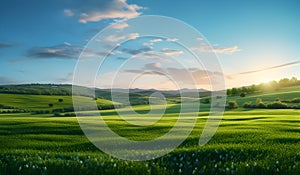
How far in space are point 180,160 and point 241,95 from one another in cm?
7900

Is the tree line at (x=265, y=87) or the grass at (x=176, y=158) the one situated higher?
the tree line at (x=265, y=87)

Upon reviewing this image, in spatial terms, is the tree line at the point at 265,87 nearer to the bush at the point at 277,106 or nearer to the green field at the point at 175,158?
the bush at the point at 277,106

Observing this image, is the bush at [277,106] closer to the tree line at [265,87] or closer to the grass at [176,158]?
the tree line at [265,87]

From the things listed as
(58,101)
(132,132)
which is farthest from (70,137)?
(58,101)

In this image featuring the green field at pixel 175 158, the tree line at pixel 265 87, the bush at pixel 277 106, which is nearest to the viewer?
the green field at pixel 175 158

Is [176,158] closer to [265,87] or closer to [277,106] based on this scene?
[277,106]

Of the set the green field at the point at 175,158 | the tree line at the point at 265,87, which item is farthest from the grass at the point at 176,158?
the tree line at the point at 265,87

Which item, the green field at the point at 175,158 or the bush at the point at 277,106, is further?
the bush at the point at 277,106

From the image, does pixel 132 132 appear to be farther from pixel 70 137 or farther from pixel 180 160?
pixel 180 160

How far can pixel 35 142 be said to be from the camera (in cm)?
2136

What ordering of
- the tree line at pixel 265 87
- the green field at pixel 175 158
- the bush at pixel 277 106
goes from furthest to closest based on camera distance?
the tree line at pixel 265 87
the bush at pixel 277 106
the green field at pixel 175 158

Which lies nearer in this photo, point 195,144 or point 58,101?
point 195,144

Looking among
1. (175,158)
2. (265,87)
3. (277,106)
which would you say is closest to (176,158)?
(175,158)

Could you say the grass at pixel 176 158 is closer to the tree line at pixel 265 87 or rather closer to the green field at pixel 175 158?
the green field at pixel 175 158
